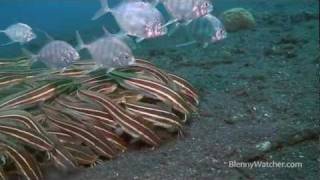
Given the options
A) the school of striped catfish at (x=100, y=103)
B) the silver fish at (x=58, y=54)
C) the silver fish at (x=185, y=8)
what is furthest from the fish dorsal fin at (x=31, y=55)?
the silver fish at (x=185, y=8)

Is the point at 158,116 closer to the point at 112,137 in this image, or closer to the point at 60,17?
the point at 112,137

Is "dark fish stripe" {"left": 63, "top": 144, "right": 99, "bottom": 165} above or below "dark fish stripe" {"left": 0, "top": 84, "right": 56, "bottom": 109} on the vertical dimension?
below

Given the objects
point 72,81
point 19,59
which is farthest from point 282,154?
point 19,59

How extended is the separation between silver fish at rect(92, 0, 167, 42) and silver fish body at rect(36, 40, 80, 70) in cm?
85

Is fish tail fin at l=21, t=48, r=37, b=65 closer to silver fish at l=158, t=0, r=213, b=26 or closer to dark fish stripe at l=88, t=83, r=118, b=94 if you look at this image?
dark fish stripe at l=88, t=83, r=118, b=94

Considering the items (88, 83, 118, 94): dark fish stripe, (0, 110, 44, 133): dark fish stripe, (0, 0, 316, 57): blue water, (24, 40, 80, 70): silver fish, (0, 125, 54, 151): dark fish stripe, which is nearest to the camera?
(0, 125, 54, 151): dark fish stripe

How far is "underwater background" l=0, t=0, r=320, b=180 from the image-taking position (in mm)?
5586

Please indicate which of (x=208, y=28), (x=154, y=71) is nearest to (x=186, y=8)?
(x=208, y=28)

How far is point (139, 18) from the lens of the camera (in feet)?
20.4

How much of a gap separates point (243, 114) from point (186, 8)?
2.13m

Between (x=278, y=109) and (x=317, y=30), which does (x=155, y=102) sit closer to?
(x=278, y=109)

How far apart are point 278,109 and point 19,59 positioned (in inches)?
218

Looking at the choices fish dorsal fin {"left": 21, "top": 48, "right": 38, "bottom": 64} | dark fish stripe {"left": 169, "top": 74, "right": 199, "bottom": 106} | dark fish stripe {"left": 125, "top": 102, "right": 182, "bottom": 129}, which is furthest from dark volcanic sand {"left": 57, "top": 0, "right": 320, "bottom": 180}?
fish dorsal fin {"left": 21, "top": 48, "right": 38, "bottom": 64}

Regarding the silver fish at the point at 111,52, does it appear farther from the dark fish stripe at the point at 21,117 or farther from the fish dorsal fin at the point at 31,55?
the fish dorsal fin at the point at 31,55
